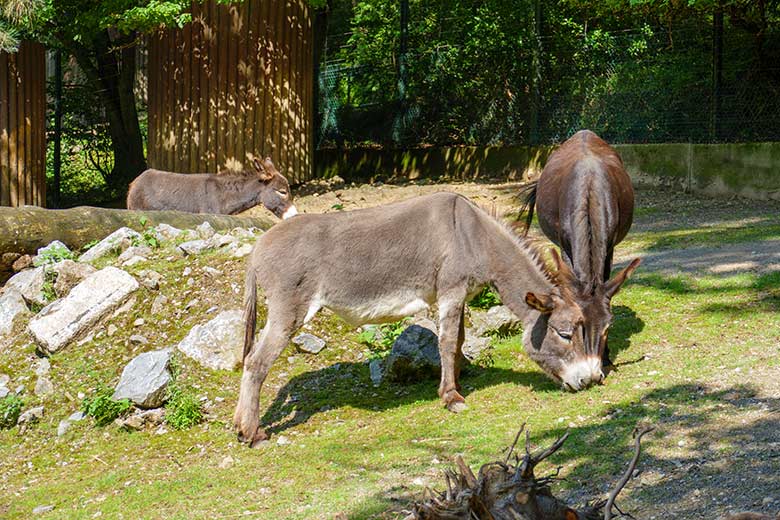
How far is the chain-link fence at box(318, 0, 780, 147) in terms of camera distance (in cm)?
1686

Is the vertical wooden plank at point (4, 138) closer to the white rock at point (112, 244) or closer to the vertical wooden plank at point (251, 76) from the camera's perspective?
the vertical wooden plank at point (251, 76)

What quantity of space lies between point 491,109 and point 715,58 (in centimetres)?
424

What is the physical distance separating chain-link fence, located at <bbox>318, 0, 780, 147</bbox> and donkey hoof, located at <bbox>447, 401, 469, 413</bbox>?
11.0 m

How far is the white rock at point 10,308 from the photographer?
10680 mm

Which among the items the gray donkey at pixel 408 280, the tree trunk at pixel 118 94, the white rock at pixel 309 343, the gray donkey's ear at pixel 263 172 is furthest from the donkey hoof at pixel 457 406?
the tree trunk at pixel 118 94

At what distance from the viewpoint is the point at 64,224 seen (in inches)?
479

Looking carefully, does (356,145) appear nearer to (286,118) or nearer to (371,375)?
(286,118)

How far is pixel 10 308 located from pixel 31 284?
350 millimetres

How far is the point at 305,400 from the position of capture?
28.4 feet

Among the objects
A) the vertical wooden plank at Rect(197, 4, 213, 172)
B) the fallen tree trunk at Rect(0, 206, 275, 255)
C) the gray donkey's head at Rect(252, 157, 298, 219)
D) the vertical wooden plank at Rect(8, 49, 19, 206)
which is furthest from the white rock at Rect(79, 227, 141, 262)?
the vertical wooden plank at Rect(197, 4, 213, 172)

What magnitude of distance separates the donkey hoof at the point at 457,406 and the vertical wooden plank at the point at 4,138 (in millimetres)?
11369

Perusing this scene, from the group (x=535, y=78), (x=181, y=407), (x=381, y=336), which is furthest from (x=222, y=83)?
(x=181, y=407)

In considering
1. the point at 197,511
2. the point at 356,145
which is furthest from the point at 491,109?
the point at 197,511

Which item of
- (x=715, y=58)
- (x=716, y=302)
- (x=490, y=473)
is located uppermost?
(x=715, y=58)
